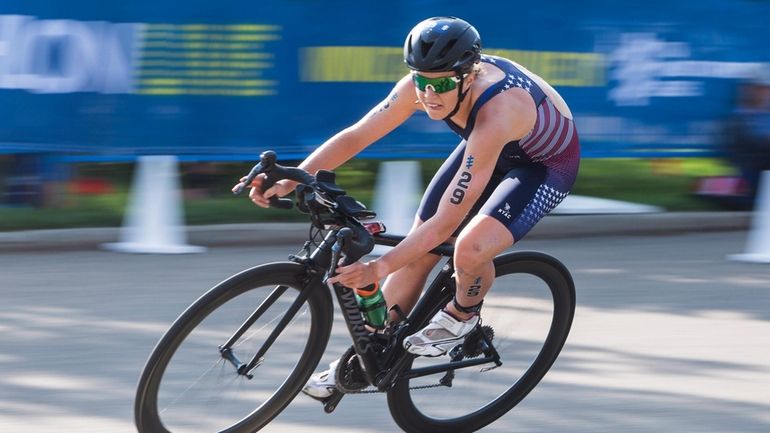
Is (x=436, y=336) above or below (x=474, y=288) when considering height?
below

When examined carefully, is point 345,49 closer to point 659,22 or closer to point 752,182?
point 659,22

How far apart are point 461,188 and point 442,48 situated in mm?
524

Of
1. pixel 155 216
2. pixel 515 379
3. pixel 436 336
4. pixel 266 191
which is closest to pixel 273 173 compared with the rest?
pixel 266 191

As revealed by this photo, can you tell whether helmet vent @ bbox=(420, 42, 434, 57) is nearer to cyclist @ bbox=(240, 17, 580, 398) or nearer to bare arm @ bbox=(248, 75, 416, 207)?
cyclist @ bbox=(240, 17, 580, 398)

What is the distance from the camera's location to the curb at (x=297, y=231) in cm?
814

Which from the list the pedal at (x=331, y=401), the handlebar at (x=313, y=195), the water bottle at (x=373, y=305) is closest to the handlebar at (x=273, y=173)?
the handlebar at (x=313, y=195)

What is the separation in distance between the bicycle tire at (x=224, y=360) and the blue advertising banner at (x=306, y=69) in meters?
4.28

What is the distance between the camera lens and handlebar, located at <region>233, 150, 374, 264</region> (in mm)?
4234

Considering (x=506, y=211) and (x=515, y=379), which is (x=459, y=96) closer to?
(x=506, y=211)

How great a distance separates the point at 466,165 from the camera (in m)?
4.39

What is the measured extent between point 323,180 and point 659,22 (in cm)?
586

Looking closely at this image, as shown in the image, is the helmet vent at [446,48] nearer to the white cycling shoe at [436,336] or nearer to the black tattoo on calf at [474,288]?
the black tattoo on calf at [474,288]

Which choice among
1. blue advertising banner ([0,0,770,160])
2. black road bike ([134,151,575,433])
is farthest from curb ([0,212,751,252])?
black road bike ([134,151,575,433])

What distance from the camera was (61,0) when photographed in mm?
8297
